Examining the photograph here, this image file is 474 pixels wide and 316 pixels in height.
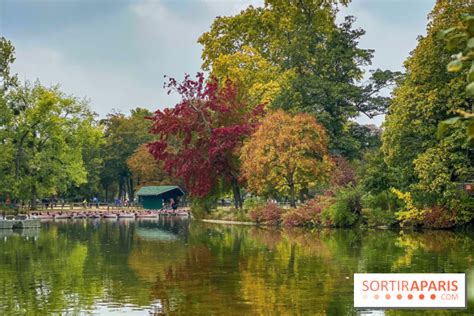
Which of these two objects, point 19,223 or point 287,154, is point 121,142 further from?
point 287,154

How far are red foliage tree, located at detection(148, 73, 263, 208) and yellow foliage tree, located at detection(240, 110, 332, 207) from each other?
467 centimetres

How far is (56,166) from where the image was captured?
61188 mm

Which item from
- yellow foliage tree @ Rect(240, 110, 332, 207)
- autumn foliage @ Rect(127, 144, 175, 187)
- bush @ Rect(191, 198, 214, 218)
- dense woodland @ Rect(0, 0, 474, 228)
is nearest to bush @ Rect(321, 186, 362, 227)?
dense woodland @ Rect(0, 0, 474, 228)

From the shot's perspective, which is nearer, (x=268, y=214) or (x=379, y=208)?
(x=379, y=208)

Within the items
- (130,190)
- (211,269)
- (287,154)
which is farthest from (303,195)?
(130,190)

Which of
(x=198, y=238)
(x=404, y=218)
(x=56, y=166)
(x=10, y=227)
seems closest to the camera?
(x=198, y=238)

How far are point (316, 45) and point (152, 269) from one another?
99.0 feet

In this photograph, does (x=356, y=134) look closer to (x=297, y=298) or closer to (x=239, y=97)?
(x=239, y=97)

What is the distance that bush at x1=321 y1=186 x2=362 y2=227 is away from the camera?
36188 millimetres

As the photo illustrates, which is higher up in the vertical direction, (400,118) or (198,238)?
(400,118)

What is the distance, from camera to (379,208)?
3572cm

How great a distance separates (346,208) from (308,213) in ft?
9.44

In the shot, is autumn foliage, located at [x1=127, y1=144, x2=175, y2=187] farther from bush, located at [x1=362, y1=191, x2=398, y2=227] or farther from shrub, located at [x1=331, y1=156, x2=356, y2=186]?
bush, located at [x1=362, y1=191, x2=398, y2=227]

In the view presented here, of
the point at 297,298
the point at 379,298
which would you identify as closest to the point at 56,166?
the point at 297,298
